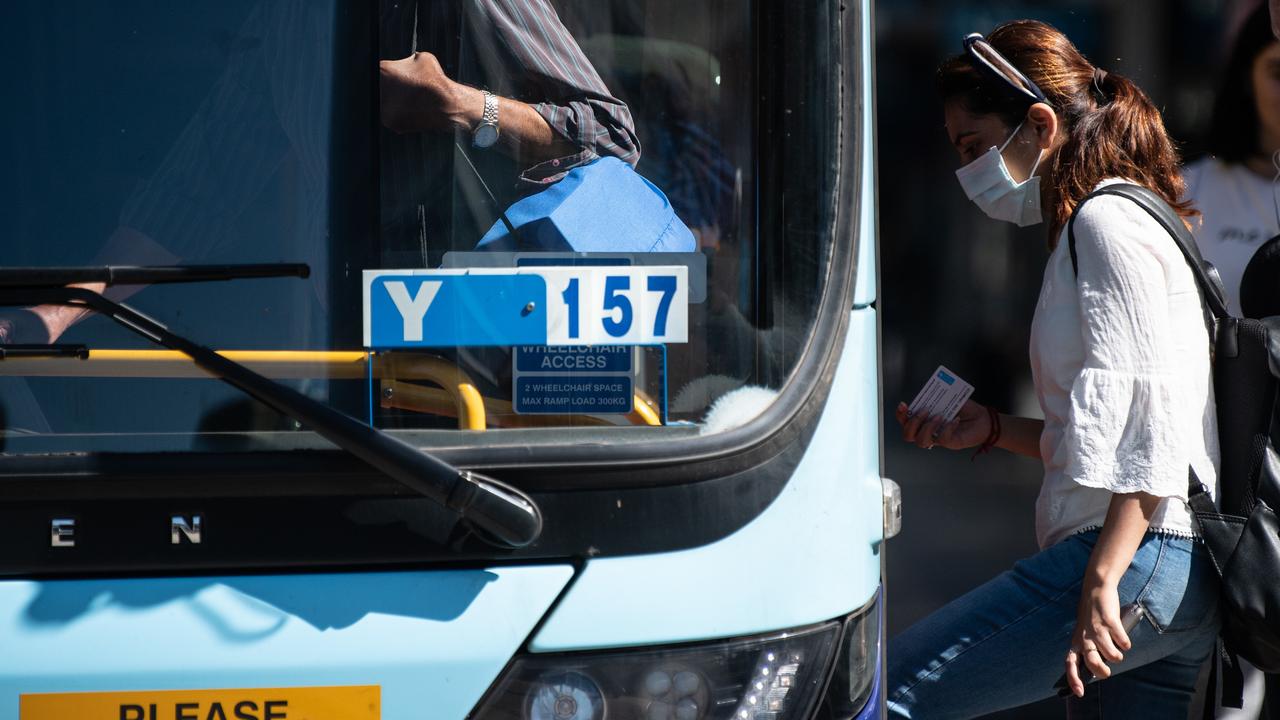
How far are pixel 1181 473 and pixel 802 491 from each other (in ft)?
2.45

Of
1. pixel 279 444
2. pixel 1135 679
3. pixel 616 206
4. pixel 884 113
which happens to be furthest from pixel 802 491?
pixel 884 113

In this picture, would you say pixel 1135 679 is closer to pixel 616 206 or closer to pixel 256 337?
pixel 616 206

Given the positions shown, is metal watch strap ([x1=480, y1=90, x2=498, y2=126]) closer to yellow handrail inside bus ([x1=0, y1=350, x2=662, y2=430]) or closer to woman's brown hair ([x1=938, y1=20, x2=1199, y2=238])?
yellow handrail inside bus ([x1=0, y1=350, x2=662, y2=430])

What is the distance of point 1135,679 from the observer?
2.25m

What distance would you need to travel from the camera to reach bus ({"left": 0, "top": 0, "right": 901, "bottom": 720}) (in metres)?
1.48

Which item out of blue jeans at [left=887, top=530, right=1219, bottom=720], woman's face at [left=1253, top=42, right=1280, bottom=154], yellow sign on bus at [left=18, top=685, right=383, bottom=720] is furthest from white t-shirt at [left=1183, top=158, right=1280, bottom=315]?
yellow sign on bus at [left=18, top=685, right=383, bottom=720]

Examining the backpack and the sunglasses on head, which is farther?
the sunglasses on head

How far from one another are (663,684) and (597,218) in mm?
619

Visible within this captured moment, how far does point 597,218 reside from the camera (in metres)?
1.65

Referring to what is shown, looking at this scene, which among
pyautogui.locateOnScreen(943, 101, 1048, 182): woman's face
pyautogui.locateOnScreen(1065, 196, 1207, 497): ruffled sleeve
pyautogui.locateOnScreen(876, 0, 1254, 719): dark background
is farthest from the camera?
pyautogui.locateOnScreen(876, 0, 1254, 719): dark background

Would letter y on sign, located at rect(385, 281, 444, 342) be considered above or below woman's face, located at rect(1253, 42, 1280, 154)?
below

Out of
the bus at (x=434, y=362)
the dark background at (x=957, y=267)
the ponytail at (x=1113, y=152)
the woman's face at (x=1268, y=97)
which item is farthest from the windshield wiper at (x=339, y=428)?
the dark background at (x=957, y=267)

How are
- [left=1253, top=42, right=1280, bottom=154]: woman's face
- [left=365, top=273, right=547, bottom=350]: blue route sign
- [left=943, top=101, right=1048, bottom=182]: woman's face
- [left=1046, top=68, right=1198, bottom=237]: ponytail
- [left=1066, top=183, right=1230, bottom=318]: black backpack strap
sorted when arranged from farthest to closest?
[left=1253, top=42, right=1280, bottom=154]: woman's face < [left=943, top=101, right=1048, bottom=182]: woman's face < [left=1046, top=68, right=1198, bottom=237]: ponytail < [left=1066, top=183, right=1230, bottom=318]: black backpack strap < [left=365, top=273, right=547, bottom=350]: blue route sign

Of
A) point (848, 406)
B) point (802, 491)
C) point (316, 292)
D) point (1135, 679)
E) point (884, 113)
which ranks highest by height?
point (884, 113)
